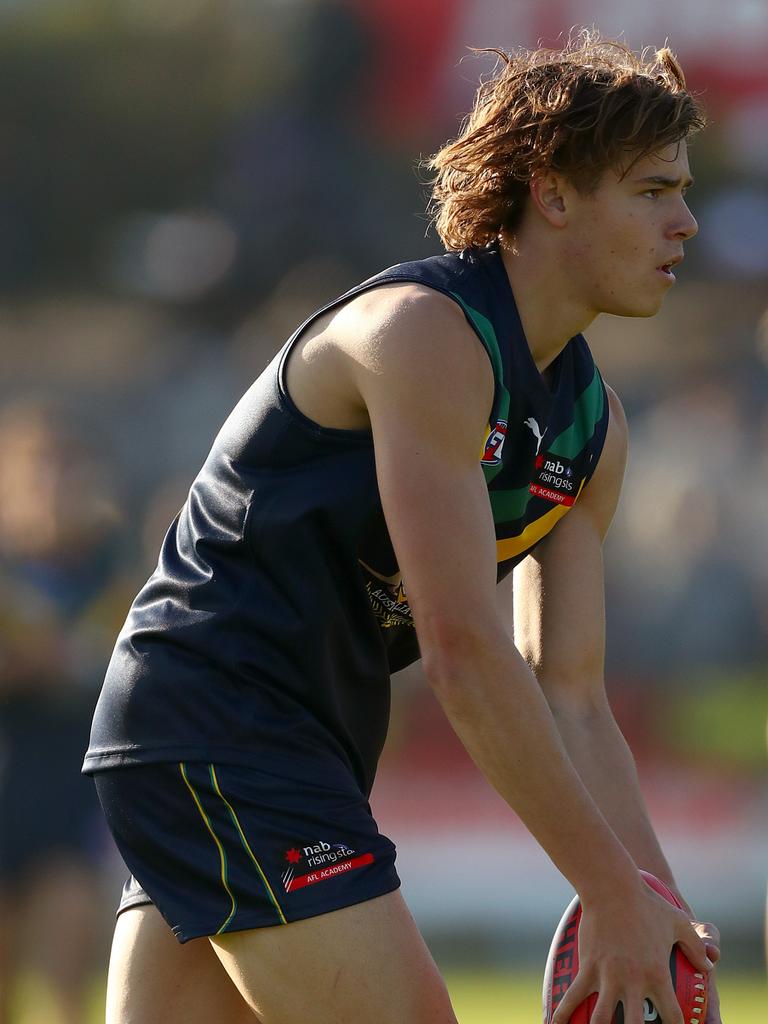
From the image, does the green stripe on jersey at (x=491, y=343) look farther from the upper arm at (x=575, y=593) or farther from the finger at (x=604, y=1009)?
the finger at (x=604, y=1009)

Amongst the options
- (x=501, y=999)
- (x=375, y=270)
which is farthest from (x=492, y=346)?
(x=375, y=270)

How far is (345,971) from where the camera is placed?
2.26 meters

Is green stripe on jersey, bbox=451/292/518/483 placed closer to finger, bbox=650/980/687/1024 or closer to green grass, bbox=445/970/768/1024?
finger, bbox=650/980/687/1024

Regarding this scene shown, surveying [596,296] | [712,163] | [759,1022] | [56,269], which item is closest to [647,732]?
[759,1022]

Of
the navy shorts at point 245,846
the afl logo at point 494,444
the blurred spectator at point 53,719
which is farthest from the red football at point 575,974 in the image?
the blurred spectator at point 53,719

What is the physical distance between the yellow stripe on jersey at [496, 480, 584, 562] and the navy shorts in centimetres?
49

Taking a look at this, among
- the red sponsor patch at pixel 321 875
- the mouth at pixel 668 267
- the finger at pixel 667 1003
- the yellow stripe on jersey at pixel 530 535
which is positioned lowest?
the finger at pixel 667 1003

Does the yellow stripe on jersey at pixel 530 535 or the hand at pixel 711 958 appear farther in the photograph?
the yellow stripe on jersey at pixel 530 535

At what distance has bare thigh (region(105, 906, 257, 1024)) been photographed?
254 cm

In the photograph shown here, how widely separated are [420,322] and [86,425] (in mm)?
6974

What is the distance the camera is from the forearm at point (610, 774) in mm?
2699

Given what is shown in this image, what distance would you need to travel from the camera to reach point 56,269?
9.92 metres

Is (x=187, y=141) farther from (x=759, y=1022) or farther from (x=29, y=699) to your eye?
(x=759, y=1022)

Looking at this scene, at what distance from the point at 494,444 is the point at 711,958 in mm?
882
